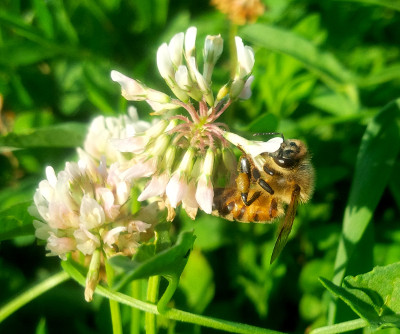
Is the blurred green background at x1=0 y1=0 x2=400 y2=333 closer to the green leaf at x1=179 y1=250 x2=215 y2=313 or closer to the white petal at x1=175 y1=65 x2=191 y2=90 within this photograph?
the green leaf at x1=179 y1=250 x2=215 y2=313

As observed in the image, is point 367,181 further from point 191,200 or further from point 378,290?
point 191,200

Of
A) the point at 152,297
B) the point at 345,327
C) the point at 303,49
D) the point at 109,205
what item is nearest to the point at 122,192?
the point at 109,205

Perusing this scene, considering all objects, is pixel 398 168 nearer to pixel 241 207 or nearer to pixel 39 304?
pixel 241 207

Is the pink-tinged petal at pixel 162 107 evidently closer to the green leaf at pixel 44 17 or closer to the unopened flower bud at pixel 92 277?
the unopened flower bud at pixel 92 277

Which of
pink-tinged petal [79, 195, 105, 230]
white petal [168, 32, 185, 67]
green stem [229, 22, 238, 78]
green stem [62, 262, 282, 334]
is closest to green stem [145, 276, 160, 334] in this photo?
green stem [62, 262, 282, 334]

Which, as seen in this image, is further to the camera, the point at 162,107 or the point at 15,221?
the point at 15,221
